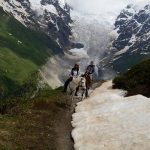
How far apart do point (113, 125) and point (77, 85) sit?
23.2 metres

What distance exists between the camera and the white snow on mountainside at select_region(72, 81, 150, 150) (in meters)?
29.6

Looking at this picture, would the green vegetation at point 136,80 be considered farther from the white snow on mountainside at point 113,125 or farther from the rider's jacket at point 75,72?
the white snow on mountainside at point 113,125

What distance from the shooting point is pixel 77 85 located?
57344 millimetres

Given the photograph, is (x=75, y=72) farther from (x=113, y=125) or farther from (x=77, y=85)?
(x=113, y=125)

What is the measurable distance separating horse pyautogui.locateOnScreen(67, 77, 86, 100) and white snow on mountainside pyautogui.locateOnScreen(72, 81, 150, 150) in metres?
10.9

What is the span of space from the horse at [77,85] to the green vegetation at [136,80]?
201 inches

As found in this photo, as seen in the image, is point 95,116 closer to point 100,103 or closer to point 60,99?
point 100,103

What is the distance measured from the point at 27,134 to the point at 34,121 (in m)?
4.65

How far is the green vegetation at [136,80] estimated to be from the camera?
53.5 m

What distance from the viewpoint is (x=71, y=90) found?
194ft

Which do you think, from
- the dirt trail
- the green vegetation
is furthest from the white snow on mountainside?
the green vegetation

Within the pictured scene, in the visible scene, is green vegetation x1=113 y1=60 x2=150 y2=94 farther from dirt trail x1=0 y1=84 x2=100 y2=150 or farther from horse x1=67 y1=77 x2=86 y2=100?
dirt trail x1=0 y1=84 x2=100 y2=150

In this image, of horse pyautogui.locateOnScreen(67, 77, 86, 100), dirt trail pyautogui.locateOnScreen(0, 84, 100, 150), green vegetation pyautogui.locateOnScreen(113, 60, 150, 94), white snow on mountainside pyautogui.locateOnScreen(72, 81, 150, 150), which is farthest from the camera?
horse pyautogui.locateOnScreen(67, 77, 86, 100)

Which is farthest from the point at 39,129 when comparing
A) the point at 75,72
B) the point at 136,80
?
the point at 136,80
